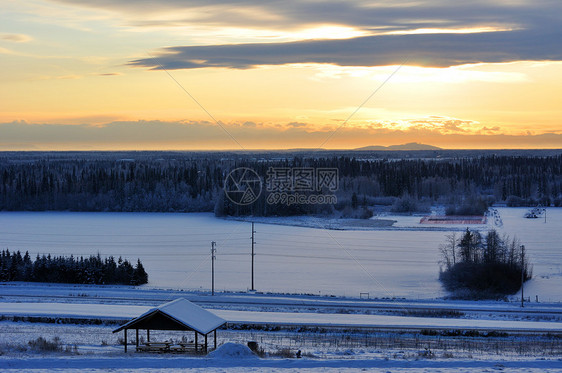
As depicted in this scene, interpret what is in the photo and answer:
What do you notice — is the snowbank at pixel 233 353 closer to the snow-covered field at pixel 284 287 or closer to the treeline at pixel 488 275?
the snow-covered field at pixel 284 287

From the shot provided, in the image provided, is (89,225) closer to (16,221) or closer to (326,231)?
(16,221)

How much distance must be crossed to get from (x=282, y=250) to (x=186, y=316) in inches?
1205

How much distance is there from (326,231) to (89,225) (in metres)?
25.9

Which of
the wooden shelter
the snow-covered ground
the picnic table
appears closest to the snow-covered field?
the snow-covered ground

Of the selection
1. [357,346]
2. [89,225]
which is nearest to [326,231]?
[89,225]

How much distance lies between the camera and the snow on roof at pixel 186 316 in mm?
18891

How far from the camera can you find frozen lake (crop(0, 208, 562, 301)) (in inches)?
1423

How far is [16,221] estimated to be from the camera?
77.6 metres

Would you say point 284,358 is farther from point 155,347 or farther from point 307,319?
point 307,319

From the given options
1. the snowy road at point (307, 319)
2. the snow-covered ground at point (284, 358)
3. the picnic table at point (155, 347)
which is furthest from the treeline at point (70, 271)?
the picnic table at point (155, 347)

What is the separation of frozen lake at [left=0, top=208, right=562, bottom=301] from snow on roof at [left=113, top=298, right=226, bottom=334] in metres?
14.3

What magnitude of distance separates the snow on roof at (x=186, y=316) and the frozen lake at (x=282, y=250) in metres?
14.3

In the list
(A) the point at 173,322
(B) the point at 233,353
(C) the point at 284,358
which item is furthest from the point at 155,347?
(C) the point at 284,358

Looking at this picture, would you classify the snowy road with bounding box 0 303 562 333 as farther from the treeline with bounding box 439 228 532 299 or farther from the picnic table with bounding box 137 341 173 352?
the treeline with bounding box 439 228 532 299
